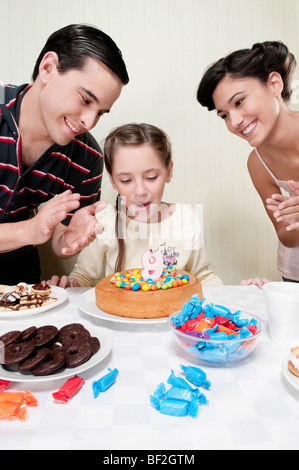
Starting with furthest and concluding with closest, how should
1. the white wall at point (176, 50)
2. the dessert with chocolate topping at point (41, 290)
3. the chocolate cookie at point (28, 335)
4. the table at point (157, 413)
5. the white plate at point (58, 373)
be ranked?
the white wall at point (176, 50) < the dessert with chocolate topping at point (41, 290) < the chocolate cookie at point (28, 335) < the white plate at point (58, 373) < the table at point (157, 413)

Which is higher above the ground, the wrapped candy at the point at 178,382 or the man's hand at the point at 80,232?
the man's hand at the point at 80,232

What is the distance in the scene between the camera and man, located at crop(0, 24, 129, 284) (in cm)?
125

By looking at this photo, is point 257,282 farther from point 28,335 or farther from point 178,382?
point 28,335

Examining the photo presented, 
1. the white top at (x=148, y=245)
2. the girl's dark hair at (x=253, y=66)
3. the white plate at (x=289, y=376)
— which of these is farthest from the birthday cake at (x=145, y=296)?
the girl's dark hair at (x=253, y=66)

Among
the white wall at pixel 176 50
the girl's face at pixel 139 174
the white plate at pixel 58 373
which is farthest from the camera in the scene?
the white wall at pixel 176 50

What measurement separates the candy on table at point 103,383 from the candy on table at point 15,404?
104 mm

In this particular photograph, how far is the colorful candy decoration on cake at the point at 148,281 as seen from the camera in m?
1.01

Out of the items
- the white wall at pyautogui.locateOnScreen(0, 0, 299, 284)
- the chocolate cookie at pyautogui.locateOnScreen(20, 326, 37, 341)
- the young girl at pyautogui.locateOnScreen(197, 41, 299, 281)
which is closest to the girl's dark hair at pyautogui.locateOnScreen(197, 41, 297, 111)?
the young girl at pyautogui.locateOnScreen(197, 41, 299, 281)

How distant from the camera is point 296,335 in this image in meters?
0.80

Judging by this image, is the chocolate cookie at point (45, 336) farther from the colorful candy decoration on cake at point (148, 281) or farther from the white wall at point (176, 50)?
the white wall at point (176, 50)

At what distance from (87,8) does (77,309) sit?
183 centimetres

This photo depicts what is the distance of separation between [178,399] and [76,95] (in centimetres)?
114
